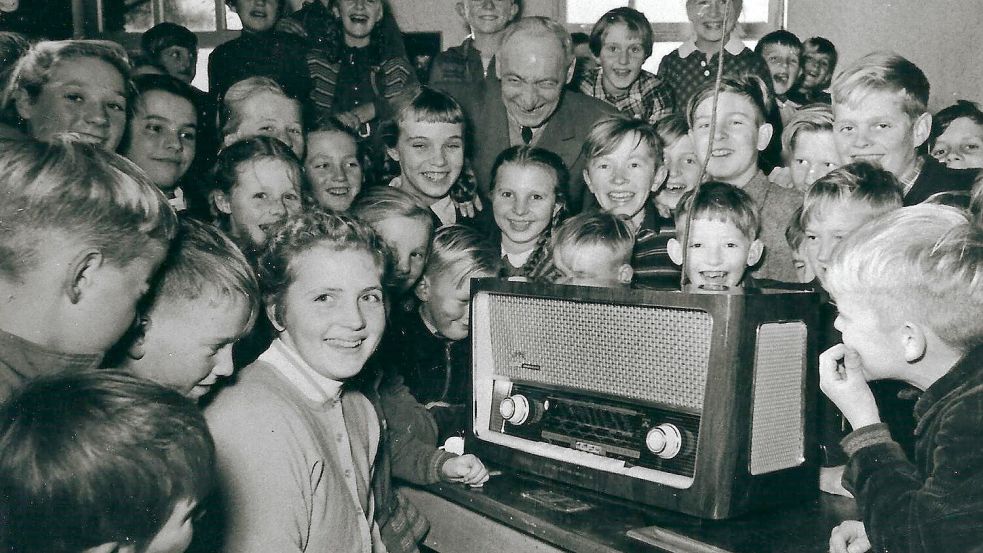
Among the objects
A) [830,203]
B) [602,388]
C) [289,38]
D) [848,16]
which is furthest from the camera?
[848,16]

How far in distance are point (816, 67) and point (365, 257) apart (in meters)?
3.24

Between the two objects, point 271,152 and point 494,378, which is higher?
point 271,152

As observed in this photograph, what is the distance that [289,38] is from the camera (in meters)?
3.03

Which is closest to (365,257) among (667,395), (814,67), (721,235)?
(667,395)

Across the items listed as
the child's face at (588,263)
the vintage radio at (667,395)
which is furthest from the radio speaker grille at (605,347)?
the child's face at (588,263)

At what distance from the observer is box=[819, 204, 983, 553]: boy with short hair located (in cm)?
92

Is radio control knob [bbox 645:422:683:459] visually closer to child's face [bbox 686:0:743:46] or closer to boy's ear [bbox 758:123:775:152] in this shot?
boy's ear [bbox 758:123:775:152]

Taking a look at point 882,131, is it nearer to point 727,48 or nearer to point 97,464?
point 727,48

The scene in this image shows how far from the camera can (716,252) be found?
2.04 meters

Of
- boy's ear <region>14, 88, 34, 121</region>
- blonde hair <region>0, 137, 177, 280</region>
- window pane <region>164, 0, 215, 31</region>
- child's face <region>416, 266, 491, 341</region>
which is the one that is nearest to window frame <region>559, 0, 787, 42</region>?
window pane <region>164, 0, 215, 31</region>

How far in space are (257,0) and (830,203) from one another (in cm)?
220

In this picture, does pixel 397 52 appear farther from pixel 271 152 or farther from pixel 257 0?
pixel 271 152

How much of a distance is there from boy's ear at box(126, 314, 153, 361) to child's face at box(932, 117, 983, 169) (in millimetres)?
2930

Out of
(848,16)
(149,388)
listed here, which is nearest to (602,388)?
(149,388)
